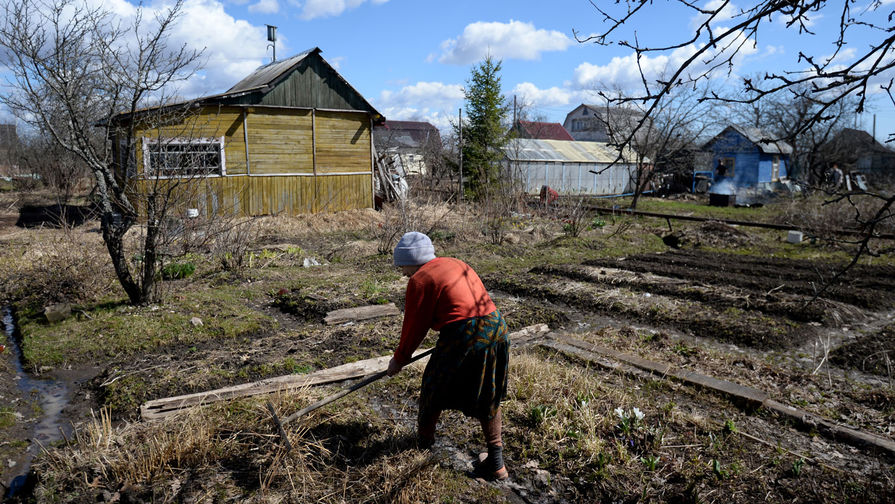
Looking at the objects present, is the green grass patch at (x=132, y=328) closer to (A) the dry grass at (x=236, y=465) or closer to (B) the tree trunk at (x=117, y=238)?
(B) the tree trunk at (x=117, y=238)

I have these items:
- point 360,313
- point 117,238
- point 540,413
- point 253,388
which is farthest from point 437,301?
point 117,238

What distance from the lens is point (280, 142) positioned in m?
15.8

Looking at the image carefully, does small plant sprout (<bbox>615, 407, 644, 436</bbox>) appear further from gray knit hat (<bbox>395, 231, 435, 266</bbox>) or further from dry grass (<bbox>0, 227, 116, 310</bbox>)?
dry grass (<bbox>0, 227, 116, 310</bbox>)

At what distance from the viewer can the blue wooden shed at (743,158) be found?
2989 centimetres

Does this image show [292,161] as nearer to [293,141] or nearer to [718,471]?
[293,141]

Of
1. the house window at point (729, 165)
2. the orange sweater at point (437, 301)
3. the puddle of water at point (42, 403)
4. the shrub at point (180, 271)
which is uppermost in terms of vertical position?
the house window at point (729, 165)

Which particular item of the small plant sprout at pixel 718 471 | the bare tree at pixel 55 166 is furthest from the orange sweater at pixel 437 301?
the bare tree at pixel 55 166

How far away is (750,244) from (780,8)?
40.5 ft

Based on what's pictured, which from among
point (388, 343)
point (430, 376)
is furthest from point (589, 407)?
point (388, 343)

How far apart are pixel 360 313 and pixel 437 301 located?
13.2 ft

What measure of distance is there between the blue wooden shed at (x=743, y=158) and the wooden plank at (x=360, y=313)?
1078 inches

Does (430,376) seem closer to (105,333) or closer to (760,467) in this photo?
(760,467)

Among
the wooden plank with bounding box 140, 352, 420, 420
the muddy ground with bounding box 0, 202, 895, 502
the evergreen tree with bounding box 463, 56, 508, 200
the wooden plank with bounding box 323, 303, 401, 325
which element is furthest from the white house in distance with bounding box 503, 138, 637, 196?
the wooden plank with bounding box 140, 352, 420, 420

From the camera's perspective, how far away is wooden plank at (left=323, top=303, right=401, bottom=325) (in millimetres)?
6910
